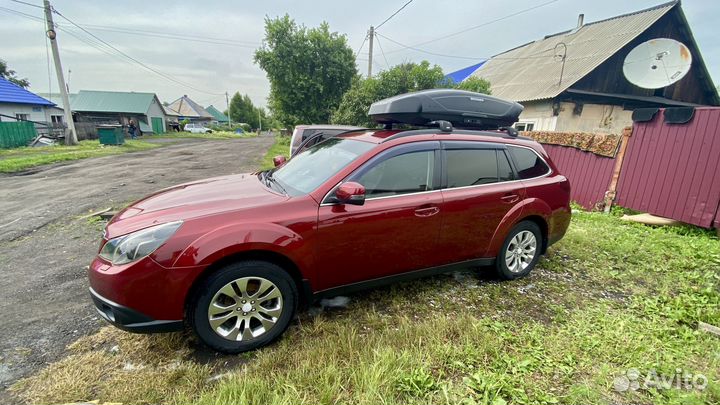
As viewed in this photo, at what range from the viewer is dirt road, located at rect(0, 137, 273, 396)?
255 centimetres

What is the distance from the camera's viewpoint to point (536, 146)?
3.84 m

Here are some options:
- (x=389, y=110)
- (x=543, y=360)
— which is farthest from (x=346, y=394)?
(x=389, y=110)

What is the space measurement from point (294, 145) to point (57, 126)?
22314 millimetres

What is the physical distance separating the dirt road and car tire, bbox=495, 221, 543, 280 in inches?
156

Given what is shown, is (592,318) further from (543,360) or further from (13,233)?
(13,233)

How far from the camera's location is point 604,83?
44.8ft

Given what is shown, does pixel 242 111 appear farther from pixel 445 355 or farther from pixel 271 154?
pixel 445 355

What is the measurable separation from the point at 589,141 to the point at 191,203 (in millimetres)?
8315

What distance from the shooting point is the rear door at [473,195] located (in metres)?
3.12

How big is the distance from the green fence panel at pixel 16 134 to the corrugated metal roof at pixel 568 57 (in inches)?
1010

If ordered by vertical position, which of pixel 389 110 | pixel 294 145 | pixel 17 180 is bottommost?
pixel 17 180

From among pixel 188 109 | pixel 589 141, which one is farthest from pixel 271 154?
pixel 188 109

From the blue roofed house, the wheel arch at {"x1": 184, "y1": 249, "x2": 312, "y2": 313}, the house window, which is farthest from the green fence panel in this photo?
the house window

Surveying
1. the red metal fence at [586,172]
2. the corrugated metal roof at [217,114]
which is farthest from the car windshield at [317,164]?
the corrugated metal roof at [217,114]
